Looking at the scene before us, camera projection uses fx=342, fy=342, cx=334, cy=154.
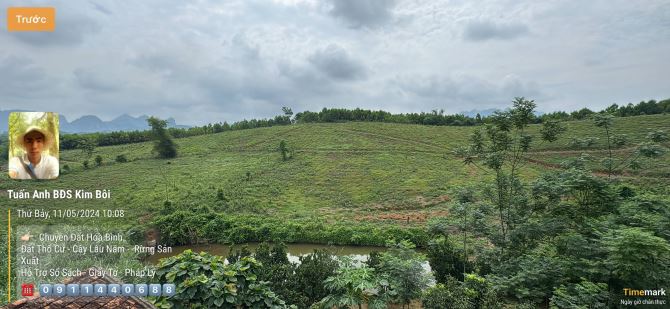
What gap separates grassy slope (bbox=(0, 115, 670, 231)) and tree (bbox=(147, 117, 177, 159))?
5.09ft

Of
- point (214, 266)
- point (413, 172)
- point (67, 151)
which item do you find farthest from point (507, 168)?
point (67, 151)

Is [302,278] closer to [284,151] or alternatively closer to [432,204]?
[432,204]

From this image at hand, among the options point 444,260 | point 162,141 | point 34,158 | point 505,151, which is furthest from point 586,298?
point 162,141

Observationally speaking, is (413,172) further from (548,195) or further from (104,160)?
(104,160)

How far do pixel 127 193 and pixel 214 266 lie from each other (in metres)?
28.8

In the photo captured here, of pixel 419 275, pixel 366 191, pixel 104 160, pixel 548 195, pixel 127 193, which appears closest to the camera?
pixel 419 275

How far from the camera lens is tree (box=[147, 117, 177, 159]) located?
150ft

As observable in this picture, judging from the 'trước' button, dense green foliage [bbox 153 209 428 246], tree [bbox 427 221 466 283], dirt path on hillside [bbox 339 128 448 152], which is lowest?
dense green foliage [bbox 153 209 428 246]

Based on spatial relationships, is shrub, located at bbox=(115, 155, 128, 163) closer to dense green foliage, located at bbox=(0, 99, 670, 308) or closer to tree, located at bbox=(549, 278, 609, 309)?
dense green foliage, located at bbox=(0, 99, 670, 308)

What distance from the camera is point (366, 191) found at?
33719 millimetres

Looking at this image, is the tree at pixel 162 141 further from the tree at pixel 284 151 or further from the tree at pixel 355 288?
the tree at pixel 355 288

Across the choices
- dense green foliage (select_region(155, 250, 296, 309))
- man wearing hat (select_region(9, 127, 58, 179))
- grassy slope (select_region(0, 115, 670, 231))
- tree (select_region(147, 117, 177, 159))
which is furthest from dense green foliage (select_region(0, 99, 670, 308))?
dense green foliage (select_region(155, 250, 296, 309))

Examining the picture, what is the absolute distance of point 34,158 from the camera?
738 cm

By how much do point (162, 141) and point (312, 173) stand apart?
75.1 ft
